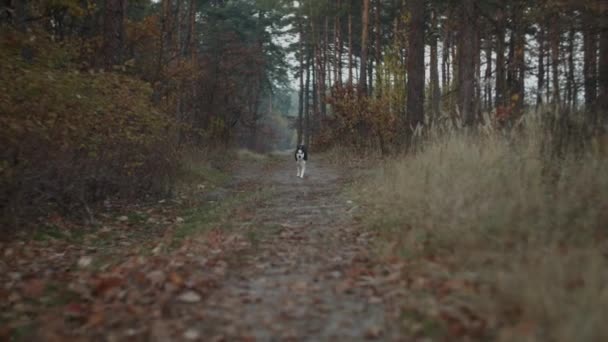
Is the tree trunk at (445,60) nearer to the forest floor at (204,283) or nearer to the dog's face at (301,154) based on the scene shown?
the dog's face at (301,154)

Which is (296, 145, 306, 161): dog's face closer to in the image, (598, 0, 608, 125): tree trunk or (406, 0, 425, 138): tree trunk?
(406, 0, 425, 138): tree trunk

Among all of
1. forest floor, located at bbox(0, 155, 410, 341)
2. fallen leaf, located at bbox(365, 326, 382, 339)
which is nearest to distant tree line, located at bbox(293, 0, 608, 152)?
forest floor, located at bbox(0, 155, 410, 341)

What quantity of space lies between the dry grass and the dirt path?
468 mm

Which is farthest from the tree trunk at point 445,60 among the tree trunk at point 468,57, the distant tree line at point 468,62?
the tree trunk at point 468,57

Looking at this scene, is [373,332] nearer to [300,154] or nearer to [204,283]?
[204,283]

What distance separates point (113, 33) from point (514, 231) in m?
9.73

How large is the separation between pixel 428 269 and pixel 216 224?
378cm

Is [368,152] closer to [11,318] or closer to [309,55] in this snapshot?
[11,318]

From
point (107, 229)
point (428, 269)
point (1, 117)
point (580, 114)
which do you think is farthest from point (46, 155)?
point (580, 114)

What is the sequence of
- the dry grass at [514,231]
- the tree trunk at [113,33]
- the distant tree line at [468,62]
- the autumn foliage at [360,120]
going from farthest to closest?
the autumn foliage at [360,120] < the tree trunk at [113,33] < the distant tree line at [468,62] < the dry grass at [514,231]

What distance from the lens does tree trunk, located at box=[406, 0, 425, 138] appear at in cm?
1291

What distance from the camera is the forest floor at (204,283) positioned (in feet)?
10.1

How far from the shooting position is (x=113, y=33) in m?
10.5

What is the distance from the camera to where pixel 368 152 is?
1891 centimetres
